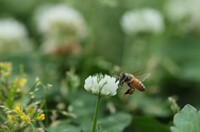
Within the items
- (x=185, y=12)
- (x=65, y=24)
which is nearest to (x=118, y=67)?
(x=65, y=24)

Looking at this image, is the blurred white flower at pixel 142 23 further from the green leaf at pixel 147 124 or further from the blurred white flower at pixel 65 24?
the green leaf at pixel 147 124

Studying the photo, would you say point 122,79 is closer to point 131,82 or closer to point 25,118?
point 131,82

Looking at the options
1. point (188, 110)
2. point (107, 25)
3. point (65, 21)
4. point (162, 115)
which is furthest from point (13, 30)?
point (188, 110)

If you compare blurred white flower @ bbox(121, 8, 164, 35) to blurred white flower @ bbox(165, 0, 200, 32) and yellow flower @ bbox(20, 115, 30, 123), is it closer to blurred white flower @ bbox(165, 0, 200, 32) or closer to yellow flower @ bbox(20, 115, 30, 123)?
blurred white flower @ bbox(165, 0, 200, 32)

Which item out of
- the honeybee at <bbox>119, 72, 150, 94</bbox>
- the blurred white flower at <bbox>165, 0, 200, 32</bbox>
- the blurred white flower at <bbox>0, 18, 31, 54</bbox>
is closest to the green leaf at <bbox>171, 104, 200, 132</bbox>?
the honeybee at <bbox>119, 72, 150, 94</bbox>

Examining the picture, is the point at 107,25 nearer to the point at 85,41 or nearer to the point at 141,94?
the point at 85,41

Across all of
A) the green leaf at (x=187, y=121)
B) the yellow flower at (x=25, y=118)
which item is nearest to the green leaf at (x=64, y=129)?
the yellow flower at (x=25, y=118)
